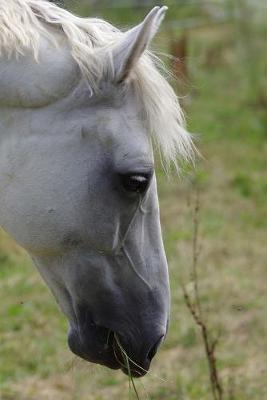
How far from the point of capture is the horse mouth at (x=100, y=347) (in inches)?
106

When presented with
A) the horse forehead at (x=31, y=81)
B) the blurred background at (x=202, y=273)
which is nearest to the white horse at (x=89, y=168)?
the horse forehead at (x=31, y=81)

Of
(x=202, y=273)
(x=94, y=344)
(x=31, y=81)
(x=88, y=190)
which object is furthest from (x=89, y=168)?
(x=202, y=273)

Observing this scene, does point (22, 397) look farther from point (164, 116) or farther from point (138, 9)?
point (138, 9)

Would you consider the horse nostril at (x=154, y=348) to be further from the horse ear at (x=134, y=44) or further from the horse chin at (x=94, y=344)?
the horse ear at (x=134, y=44)

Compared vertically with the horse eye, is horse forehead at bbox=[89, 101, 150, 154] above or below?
above

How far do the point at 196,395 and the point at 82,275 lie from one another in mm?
1784

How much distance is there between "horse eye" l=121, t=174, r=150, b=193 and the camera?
8.50 ft

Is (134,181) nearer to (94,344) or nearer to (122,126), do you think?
(122,126)

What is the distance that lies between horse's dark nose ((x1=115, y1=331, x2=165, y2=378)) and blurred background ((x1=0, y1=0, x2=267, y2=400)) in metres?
0.24

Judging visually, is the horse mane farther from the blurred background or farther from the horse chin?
the horse chin

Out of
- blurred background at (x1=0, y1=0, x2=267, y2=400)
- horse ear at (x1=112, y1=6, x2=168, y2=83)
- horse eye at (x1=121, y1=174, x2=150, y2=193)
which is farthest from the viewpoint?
blurred background at (x1=0, y1=0, x2=267, y2=400)

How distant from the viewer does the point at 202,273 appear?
6.16 meters

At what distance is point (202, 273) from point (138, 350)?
3518mm

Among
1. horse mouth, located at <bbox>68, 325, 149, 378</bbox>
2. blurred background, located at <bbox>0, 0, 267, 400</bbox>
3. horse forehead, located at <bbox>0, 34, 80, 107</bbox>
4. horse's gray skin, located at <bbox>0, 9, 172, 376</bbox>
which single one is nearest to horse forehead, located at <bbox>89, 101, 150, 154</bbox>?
horse's gray skin, located at <bbox>0, 9, 172, 376</bbox>
